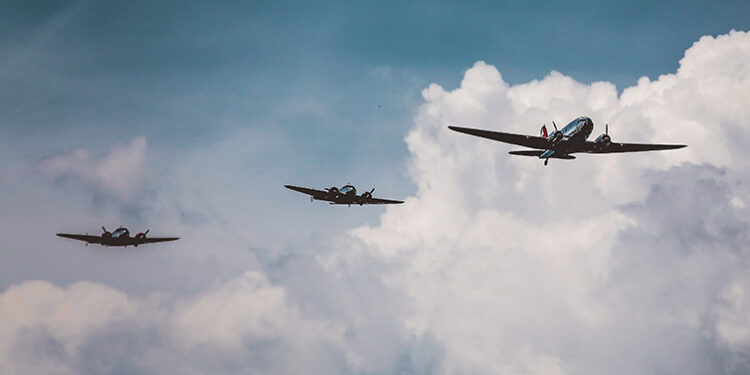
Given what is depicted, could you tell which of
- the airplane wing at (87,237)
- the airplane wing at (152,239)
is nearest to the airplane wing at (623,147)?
the airplane wing at (152,239)

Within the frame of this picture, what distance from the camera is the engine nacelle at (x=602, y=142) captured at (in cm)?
9288

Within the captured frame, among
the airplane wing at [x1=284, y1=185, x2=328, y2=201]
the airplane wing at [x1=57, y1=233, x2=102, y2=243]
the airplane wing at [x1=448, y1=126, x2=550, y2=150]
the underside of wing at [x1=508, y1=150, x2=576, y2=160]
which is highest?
the airplane wing at [x1=448, y1=126, x2=550, y2=150]

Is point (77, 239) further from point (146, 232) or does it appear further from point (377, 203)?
point (377, 203)

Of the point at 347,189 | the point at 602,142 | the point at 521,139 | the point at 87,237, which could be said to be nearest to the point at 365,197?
the point at 347,189

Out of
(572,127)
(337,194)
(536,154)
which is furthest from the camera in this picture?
(337,194)

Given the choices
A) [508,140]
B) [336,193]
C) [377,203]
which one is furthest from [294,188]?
[508,140]

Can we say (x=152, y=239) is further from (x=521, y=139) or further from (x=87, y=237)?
(x=521, y=139)

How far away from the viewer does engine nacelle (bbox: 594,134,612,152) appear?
92.9 m

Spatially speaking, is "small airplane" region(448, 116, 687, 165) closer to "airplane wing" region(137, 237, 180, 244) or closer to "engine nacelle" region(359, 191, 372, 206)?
"engine nacelle" region(359, 191, 372, 206)

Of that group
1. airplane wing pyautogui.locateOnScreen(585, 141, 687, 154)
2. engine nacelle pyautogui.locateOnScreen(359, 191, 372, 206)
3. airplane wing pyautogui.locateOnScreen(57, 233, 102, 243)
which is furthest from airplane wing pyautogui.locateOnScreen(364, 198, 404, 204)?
airplane wing pyautogui.locateOnScreen(57, 233, 102, 243)

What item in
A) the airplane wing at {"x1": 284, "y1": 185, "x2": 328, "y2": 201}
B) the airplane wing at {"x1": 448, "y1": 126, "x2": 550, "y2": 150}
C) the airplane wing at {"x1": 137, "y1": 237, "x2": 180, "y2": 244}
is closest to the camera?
the airplane wing at {"x1": 448, "y1": 126, "x2": 550, "y2": 150}

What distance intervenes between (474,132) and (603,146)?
1851 cm

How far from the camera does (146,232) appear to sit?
12050 centimetres

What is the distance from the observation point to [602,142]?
93.2m
